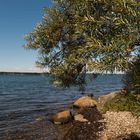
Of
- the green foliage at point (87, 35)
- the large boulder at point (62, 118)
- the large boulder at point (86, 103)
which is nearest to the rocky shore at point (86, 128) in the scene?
the large boulder at point (62, 118)

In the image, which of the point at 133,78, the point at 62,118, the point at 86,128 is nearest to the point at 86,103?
the point at 62,118

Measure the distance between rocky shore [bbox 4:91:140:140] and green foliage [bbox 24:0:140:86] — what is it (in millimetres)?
6304

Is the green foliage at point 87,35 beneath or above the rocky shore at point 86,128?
above

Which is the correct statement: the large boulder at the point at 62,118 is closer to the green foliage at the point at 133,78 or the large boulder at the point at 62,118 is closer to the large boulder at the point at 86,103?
the large boulder at the point at 86,103

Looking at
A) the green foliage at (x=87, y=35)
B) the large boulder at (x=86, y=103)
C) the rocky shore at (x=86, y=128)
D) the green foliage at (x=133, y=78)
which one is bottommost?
the rocky shore at (x=86, y=128)

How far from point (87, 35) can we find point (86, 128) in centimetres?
1525

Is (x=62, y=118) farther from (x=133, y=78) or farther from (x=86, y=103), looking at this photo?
(x=133, y=78)

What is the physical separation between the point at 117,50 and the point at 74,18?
420 centimetres

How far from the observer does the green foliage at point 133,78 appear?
13131mm

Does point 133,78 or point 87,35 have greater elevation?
point 87,35

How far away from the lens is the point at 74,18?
15.7m

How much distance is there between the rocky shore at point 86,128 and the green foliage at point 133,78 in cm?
642

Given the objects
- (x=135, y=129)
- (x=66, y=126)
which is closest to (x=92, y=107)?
(x=66, y=126)

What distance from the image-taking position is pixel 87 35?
14234 mm
